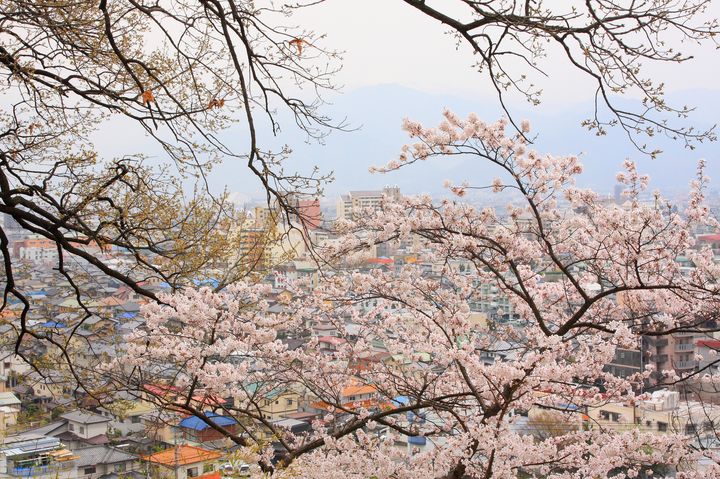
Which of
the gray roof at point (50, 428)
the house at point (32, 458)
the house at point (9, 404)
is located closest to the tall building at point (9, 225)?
the house at point (32, 458)

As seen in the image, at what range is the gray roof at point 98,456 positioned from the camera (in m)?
13.9

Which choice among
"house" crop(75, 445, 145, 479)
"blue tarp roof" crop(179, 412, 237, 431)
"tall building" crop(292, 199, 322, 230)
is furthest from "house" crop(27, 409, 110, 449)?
"tall building" crop(292, 199, 322, 230)

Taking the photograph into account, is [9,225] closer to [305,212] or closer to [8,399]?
[305,212]

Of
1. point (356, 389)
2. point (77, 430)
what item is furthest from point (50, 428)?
point (356, 389)

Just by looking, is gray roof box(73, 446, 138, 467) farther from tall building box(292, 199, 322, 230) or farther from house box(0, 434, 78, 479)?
tall building box(292, 199, 322, 230)

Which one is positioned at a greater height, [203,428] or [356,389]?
[356,389]

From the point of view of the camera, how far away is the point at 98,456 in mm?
14570

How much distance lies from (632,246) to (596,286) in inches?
47.4

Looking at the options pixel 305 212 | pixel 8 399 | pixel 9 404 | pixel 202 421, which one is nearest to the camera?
pixel 305 212

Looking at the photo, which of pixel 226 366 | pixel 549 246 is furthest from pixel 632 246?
pixel 226 366

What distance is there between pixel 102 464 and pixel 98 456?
42.2 inches

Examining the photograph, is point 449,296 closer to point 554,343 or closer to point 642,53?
point 554,343

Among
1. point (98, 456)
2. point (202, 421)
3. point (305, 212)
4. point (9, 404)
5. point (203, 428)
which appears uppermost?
point (305, 212)

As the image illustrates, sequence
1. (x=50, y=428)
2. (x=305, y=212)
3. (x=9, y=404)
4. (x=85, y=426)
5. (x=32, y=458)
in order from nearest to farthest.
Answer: (x=305, y=212) < (x=32, y=458) < (x=9, y=404) < (x=85, y=426) < (x=50, y=428)
